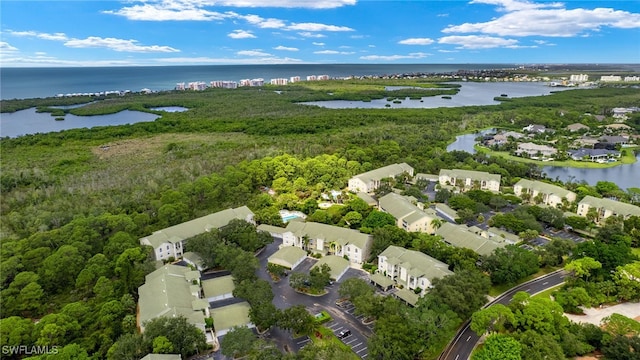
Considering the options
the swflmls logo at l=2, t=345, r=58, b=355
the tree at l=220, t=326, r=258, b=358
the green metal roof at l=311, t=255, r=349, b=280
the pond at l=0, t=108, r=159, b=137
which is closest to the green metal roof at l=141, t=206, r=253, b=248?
the green metal roof at l=311, t=255, r=349, b=280

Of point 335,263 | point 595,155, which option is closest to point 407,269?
point 335,263

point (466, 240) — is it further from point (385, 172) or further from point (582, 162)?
point (582, 162)

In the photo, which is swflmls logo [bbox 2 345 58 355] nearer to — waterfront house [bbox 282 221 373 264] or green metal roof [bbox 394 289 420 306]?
waterfront house [bbox 282 221 373 264]

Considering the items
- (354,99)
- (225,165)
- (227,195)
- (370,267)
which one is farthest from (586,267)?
(354,99)

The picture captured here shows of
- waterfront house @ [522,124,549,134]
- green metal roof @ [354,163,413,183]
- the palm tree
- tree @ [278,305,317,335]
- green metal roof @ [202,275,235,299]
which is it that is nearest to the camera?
tree @ [278,305,317,335]

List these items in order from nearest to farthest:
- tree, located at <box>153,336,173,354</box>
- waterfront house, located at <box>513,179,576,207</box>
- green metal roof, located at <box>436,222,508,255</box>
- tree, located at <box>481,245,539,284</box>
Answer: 1. tree, located at <box>153,336,173,354</box>
2. tree, located at <box>481,245,539,284</box>
3. green metal roof, located at <box>436,222,508,255</box>
4. waterfront house, located at <box>513,179,576,207</box>
